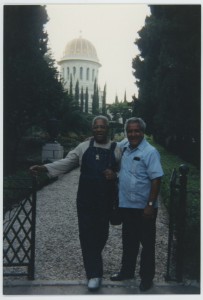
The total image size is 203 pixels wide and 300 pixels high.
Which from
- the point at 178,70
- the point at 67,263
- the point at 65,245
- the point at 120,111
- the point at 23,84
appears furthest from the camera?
the point at 120,111

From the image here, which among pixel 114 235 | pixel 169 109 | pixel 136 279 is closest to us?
pixel 136 279

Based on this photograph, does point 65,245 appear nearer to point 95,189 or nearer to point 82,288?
point 82,288

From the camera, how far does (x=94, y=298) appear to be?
10.6ft

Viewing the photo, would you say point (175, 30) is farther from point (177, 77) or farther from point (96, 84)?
point (96, 84)

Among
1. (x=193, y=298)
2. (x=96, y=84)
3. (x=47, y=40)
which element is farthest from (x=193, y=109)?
(x=96, y=84)

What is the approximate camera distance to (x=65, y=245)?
5141 millimetres

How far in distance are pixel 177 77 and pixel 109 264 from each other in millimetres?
8087

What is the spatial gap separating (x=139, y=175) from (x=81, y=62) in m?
66.6

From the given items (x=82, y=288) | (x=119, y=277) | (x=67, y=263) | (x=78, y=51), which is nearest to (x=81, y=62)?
(x=78, y=51)

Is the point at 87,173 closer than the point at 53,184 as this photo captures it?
Yes

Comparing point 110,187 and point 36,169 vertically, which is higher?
point 36,169

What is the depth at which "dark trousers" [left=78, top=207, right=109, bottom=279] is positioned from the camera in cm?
362

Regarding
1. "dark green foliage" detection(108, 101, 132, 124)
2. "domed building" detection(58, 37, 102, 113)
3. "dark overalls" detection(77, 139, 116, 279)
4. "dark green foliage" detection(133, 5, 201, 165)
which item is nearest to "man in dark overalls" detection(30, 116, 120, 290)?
"dark overalls" detection(77, 139, 116, 279)

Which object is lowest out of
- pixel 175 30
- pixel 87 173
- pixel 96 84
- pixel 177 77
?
pixel 87 173
